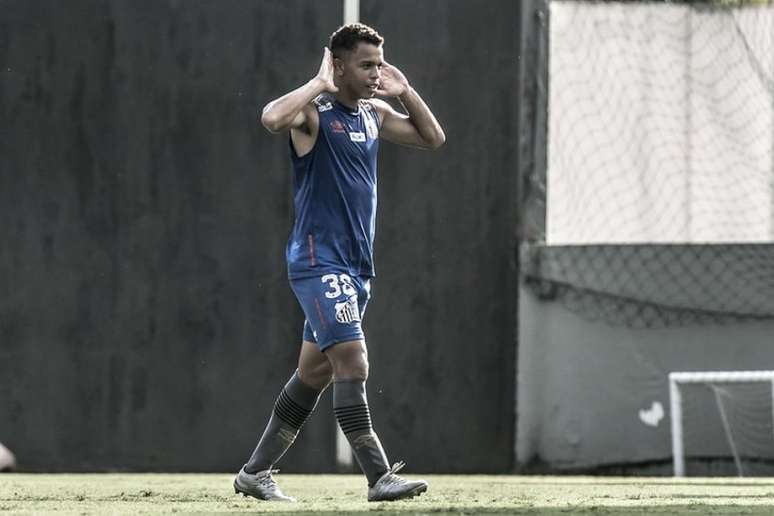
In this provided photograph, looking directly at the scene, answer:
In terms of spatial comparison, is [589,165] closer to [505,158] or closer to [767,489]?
[505,158]

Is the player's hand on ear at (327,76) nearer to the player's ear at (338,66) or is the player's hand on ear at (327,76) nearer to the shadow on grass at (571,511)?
the player's ear at (338,66)

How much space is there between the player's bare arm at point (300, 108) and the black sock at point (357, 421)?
108cm

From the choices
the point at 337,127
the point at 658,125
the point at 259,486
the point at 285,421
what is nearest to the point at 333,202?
the point at 337,127

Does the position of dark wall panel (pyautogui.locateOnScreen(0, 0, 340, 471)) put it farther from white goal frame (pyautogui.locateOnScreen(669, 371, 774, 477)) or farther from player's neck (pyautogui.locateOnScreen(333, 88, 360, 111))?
player's neck (pyautogui.locateOnScreen(333, 88, 360, 111))

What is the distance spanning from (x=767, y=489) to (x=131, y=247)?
4639 millimetres

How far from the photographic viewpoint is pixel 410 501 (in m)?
6.41

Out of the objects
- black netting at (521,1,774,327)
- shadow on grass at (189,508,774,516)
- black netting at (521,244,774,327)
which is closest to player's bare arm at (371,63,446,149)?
shadow on grass at (189,508,774,516)

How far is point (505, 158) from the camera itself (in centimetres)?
1055

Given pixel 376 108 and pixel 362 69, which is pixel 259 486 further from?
pixel 362 69

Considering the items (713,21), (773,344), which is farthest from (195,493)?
(713,21)

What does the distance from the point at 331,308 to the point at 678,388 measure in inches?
178

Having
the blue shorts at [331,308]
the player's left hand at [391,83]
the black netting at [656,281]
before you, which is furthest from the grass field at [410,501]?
the player's left hand at [391,83]

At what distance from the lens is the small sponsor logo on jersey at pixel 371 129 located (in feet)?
21.7

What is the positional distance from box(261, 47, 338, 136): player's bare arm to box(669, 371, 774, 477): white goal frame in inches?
178
